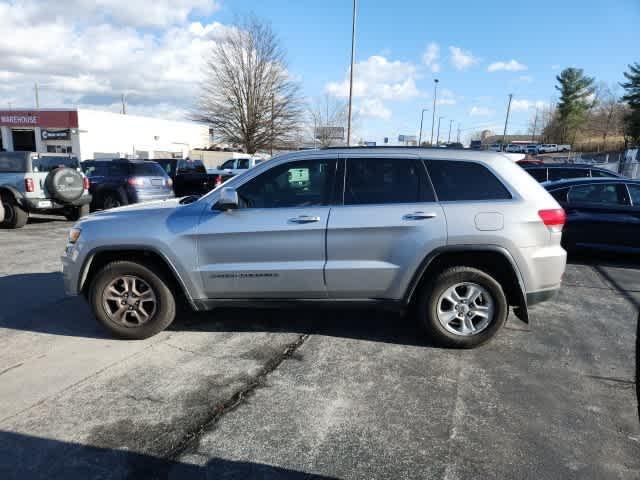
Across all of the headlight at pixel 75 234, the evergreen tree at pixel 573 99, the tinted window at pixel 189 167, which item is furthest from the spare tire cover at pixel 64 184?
the evergreen tree at pixel 573 99

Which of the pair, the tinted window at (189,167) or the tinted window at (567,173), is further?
the tinted window at (189,167)

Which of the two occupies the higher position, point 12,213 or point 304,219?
point 304,219

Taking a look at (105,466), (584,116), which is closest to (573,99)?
(584,116)

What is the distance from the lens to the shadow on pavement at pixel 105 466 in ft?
7.87

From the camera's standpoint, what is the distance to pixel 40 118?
37.3 meters

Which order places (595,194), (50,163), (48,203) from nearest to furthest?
1. (595,194)
2. (48,203)
3. (50,163)

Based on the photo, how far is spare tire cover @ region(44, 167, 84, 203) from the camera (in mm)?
10180

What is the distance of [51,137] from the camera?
37781 millimetres

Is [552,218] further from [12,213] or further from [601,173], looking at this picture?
[12,213]

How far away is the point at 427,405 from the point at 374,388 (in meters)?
0.42

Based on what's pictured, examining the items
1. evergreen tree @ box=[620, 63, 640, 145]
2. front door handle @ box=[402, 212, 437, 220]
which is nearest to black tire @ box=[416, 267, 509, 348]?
front door handle @ box=[402, 212, 437, 220]

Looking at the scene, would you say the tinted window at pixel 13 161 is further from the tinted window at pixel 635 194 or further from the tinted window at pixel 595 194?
the tinted window at pixel 635 194

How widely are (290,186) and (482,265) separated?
1924 mm

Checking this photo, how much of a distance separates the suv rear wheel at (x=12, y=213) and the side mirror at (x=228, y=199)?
890cm
